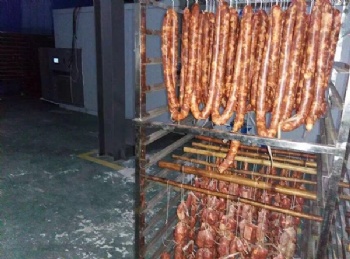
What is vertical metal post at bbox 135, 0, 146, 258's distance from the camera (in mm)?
2182

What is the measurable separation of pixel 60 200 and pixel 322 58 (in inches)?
172

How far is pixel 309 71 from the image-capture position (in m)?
1.88

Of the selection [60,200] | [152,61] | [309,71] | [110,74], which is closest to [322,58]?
[309,71]

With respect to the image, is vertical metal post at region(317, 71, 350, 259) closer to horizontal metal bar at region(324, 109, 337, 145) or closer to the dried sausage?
horizontal metal bar at region(324, 109, 337, 145)

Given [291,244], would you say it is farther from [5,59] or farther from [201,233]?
[5,59]

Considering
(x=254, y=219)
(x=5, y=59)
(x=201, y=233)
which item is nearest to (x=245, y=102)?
(x=201, y=233)

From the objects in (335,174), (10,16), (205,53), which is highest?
(10,16)

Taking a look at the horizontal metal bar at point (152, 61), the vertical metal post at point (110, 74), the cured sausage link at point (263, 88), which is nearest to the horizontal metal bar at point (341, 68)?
→ the cured sausage link at point (263, 88)

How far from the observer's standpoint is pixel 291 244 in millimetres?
2619

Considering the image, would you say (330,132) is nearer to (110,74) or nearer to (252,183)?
(252,183)

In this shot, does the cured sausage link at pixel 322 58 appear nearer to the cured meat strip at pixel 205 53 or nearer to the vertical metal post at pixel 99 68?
the cured meat strip at pixel 205 53

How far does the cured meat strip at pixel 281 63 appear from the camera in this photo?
6.09 ft

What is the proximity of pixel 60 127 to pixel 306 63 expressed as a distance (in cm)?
831

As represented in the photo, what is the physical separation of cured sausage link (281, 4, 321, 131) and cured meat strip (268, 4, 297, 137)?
3.3 inches
